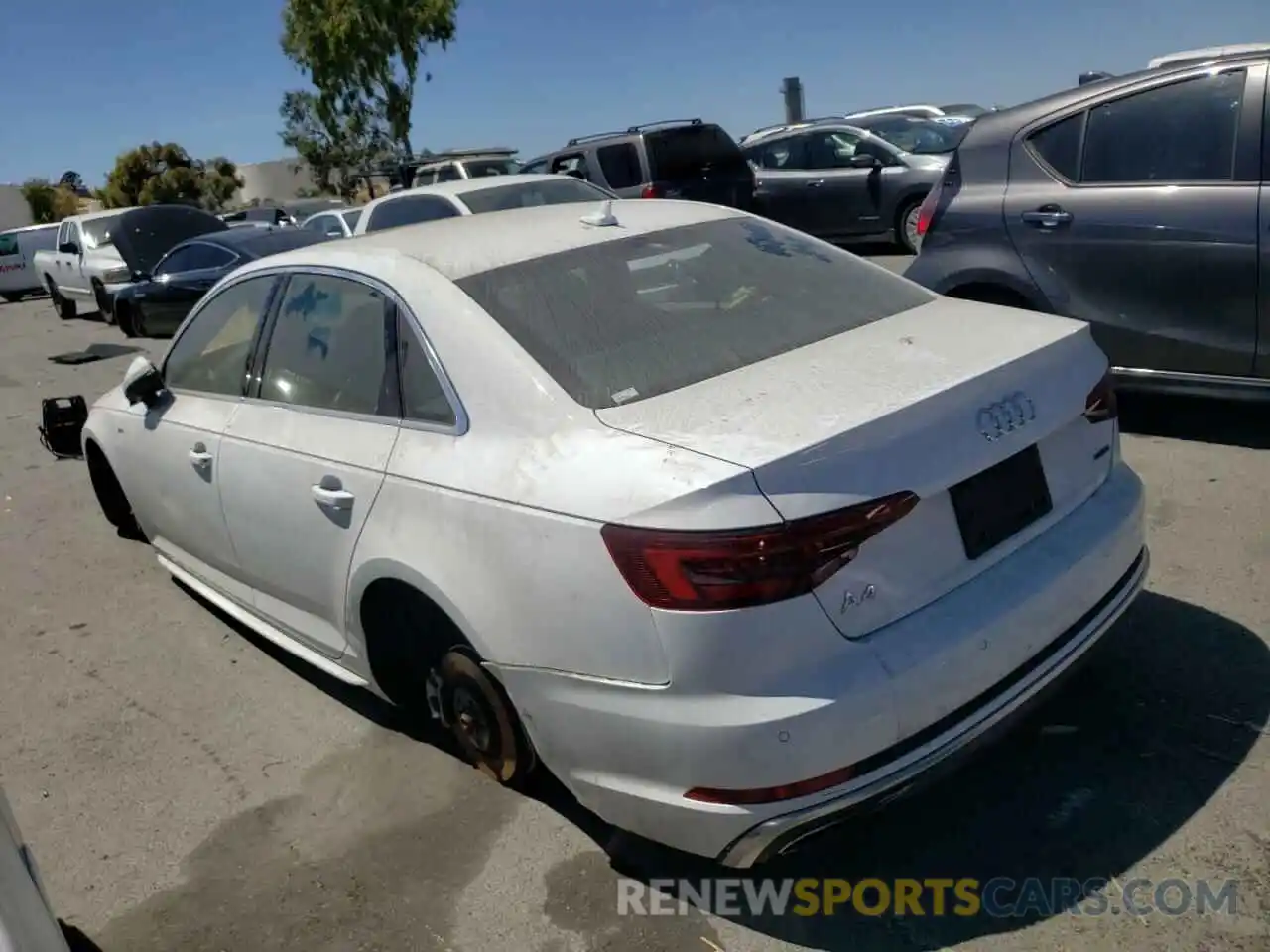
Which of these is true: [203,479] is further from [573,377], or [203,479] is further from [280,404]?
[573,377]

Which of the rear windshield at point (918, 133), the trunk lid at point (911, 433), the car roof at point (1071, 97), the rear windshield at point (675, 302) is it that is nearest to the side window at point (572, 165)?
the rear windshield at point (918, 133)

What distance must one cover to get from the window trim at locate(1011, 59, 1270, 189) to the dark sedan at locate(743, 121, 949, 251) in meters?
7.56

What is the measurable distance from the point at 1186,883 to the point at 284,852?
7.98ft

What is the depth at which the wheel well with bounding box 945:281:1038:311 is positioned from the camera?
580cm

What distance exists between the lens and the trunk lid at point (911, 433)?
2463 mm

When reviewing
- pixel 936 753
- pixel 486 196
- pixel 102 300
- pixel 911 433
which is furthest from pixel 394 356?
pixel 102 300

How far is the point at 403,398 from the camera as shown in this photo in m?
3.30

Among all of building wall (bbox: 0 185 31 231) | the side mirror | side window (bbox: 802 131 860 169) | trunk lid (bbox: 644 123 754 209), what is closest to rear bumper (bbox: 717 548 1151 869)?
the side mirror

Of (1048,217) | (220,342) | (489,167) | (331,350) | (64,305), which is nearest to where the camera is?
(331,350)

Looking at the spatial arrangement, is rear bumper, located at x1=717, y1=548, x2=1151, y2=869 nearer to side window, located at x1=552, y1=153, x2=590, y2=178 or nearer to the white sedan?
the white sedan

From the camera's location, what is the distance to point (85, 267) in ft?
59.8

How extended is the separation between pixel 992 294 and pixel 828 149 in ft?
A: 29.8

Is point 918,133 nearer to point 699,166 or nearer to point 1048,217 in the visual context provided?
point 699,166

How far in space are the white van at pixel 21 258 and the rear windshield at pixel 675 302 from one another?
83.9 feet
